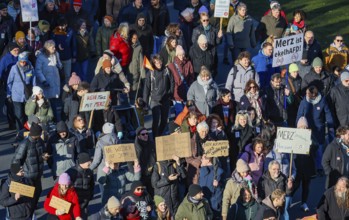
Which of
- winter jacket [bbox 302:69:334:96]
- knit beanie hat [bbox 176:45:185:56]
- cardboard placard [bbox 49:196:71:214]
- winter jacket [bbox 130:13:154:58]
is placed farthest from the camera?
winter jacket [bbox 130:13:154:58]

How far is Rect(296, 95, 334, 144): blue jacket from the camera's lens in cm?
2341

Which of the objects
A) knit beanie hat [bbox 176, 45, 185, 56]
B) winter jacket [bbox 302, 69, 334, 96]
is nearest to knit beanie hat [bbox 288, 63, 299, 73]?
winter jacket [bbox 302, 69, 334, 96]

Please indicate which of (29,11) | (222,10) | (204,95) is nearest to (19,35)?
(29,11)

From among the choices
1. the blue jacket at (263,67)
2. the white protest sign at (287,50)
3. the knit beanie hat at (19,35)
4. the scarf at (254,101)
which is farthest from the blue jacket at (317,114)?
the knit beanie hat at (19,35)

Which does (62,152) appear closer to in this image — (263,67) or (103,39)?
(263,67)

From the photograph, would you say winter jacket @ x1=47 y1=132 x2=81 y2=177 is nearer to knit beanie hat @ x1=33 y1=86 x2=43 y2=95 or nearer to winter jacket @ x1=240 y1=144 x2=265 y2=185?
knit beanie hat @ x1=33 y1=86 x2=43 y2=95

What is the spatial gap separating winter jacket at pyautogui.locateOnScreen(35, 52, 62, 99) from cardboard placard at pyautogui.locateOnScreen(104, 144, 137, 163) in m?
4.69

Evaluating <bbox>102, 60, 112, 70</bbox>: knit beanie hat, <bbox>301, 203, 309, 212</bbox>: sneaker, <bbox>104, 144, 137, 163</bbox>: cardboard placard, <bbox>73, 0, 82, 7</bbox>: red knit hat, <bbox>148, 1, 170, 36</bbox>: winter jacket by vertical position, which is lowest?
<bbox>301, 203, 309, 212</bbox>: sneaker

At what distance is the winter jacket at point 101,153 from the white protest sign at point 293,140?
2612mm

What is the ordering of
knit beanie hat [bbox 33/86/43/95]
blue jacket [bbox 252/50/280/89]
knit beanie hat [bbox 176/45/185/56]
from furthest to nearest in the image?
1. blue jacket [bbox 252/50/280/89]
2. knit beanie hat [bbox 176/45/185/56]
3. knit beanie hat [bbox 33/86/43/95]

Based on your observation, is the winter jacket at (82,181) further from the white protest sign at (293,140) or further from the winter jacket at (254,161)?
the white protest sign at (293,140)

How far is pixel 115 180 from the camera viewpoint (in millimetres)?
20344

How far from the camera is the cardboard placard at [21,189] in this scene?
19.6 metres

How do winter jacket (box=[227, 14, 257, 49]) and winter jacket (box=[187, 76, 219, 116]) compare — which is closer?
winter jacket (box=[187, 76, 219, 116])
